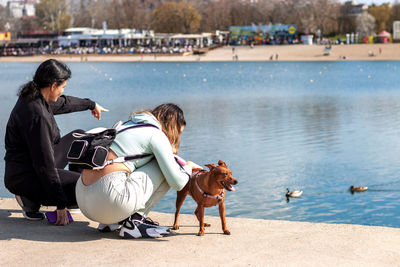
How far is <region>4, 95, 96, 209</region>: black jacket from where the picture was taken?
15.7 feet

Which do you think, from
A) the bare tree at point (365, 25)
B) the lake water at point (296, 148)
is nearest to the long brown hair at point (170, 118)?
the lake water at point (296, 148)

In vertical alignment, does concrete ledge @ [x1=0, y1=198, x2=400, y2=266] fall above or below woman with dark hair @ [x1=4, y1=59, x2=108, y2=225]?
below

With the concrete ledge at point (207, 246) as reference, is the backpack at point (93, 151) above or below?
above

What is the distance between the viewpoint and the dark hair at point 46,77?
15.6 feet

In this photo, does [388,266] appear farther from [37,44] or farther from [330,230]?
[37,44]

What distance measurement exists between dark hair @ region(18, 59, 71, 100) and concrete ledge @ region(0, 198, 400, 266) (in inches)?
47.1

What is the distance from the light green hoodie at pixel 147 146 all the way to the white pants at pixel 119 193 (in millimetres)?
94

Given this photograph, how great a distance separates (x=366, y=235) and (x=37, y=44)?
142632 mm

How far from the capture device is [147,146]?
456 cm

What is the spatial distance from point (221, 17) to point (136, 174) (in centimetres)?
15554

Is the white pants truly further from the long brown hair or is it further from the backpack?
the long brown hair

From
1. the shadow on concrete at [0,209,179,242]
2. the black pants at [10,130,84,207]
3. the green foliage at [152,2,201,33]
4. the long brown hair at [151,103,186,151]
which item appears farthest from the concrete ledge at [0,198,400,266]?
the green foliage at [152,2,201,33]

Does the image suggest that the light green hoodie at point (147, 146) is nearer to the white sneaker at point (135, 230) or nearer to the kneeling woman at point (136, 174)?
the kneeling woman at point (136, 174)

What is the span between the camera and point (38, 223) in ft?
17.6
